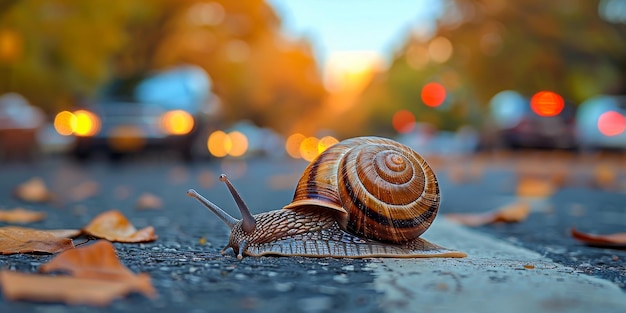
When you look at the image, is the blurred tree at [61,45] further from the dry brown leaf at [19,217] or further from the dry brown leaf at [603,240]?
the dry brown leaf at [603,240]

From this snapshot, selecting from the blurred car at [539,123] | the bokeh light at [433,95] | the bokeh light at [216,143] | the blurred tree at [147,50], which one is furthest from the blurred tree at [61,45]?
the bokeh light at [433,95]

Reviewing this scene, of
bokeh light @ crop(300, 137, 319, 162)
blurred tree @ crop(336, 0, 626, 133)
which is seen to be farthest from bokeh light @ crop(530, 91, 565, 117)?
bokeh light @ crop(300, 137, 319, 162)

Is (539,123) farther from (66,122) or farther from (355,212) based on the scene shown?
(355,212)

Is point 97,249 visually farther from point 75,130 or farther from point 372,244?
point 75,130

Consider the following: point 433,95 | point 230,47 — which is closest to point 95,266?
point 433,95

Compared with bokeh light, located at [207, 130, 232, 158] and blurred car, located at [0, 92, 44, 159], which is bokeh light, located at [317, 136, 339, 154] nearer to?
bokeh light, located at [207, 130, 232, 158]

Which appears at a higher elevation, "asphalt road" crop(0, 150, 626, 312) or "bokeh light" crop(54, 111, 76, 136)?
"bokeh light" crop(54, 111, 76, 136)
